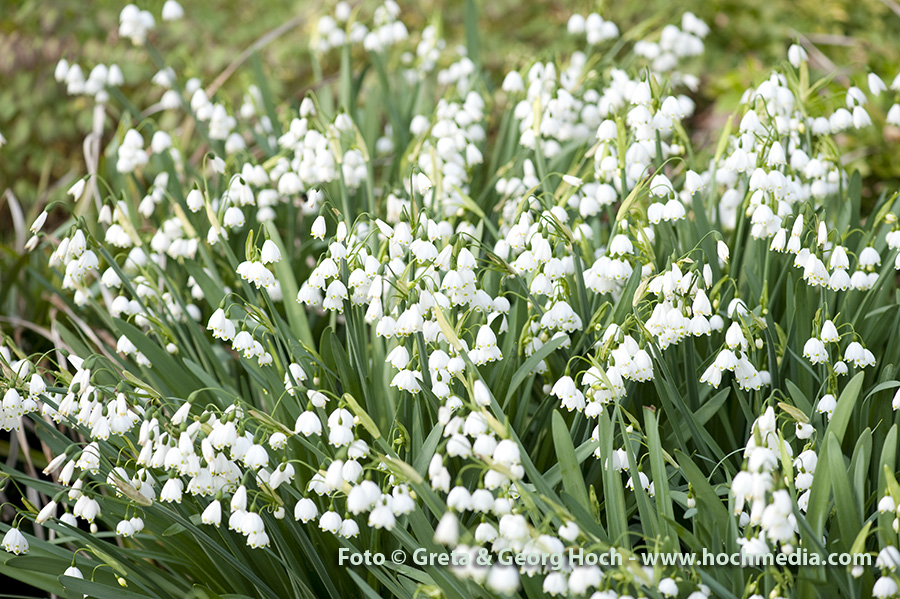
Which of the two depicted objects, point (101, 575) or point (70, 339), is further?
point (70, 339)

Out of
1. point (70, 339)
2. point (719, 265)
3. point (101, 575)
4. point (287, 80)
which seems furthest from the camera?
point (287, 80)

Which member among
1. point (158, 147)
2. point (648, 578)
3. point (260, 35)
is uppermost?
point (260, 35)

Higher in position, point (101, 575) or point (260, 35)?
point (260, 35)

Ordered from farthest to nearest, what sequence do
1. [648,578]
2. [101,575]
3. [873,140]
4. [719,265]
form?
[873,140] < [719,265] < [101,575] < [648,578]

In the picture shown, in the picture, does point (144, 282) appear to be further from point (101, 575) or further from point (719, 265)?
point (719, 265)

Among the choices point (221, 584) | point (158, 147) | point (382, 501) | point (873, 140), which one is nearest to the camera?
point (382, 501)

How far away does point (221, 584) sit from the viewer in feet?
7.42

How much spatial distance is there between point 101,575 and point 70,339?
1040 millimetres

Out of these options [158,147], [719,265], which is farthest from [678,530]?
[158,147]

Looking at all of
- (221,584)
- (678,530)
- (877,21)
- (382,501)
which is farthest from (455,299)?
(877,21)

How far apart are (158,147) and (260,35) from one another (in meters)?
3.71

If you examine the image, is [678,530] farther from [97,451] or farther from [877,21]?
[877,21]

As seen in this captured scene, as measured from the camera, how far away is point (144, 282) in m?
2.77

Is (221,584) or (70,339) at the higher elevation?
(70,339)
